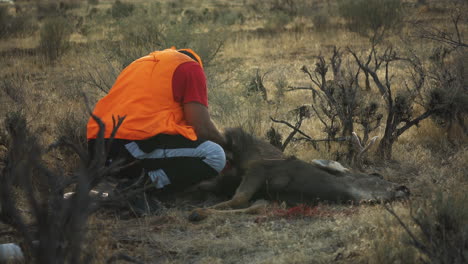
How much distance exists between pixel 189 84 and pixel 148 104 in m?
0.37

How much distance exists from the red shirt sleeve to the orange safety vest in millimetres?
43

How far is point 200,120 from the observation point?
4.84m

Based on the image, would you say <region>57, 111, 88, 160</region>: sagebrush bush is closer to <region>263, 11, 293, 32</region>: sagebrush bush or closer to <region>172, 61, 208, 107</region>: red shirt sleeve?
<region>172, 61, 208, 107</region>: red shirt sleeve

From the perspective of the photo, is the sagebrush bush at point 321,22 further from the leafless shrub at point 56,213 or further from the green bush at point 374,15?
the leafless shrub at point 56,213

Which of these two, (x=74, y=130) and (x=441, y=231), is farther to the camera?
(x=74, y=130)

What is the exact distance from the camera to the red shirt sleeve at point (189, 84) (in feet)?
15.7

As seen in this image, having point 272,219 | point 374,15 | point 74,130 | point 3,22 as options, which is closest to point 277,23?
point 374,15

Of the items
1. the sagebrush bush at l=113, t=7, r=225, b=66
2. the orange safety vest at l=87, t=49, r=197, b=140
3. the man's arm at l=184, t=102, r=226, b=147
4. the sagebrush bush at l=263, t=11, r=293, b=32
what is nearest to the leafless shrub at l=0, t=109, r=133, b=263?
the orange safety vest at l=87, t=49, r=197, b=140

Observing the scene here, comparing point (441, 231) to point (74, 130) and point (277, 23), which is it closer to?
point (74, 130)

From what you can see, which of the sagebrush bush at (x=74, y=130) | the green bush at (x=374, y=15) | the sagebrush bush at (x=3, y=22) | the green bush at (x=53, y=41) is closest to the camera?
the sagebrush bush at (x=74, y=130)

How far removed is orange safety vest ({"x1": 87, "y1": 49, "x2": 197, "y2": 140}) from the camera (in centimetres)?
478

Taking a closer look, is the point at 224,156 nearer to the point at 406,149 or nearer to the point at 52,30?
the point at 406,149

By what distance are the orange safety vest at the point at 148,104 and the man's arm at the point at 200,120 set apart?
0.22 ft

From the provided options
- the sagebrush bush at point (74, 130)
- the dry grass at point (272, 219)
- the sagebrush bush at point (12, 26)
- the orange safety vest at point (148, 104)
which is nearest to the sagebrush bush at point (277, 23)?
the sagebrush bush at point (12, 26)
